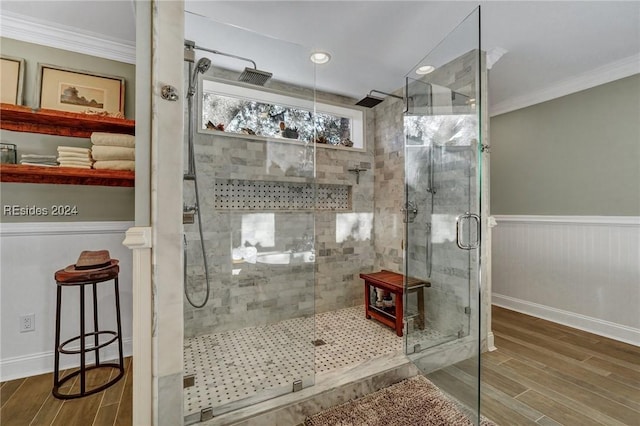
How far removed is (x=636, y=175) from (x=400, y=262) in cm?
218

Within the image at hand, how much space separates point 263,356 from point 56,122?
6.92ft

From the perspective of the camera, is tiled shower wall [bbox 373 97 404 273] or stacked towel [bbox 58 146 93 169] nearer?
stacked towel [bbox 58 146 93 169]

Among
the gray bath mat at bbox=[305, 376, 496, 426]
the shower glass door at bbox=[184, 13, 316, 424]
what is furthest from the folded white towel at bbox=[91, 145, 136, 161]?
the gray bath mat at bbox=[305, 376, 496, 426]

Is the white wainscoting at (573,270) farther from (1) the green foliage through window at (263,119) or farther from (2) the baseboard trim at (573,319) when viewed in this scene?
(1) the green foliage through window at (263,119)

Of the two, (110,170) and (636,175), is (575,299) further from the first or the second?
(110,170)

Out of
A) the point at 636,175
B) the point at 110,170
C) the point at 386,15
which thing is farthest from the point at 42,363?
the point at 636,175

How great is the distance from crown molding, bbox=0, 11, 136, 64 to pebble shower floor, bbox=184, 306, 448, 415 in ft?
7.37

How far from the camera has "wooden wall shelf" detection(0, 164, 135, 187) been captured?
5.92ft

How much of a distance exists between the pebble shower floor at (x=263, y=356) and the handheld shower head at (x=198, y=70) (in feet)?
5.18

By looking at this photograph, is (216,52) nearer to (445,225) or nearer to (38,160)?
(38,160)

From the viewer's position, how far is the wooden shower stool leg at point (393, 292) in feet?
7.45

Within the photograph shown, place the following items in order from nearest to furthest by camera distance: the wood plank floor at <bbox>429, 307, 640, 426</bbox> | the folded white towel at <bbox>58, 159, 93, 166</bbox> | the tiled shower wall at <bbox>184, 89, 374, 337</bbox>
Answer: the wood plank floor at <bbox>429, 307, 640, 426</bbox> → the folded white towel at <bbox>58, 159, 93, 166</bbox> → the tiled shower wall at <bbox>184, 89, 374, 337</bbox>

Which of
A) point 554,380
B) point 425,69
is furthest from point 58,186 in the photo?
point 554,380

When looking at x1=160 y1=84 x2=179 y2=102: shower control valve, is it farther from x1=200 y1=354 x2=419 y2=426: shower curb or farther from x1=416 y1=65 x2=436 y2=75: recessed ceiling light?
x1=416 y1=65 x2=436 y2=75: recessed ceiling light
